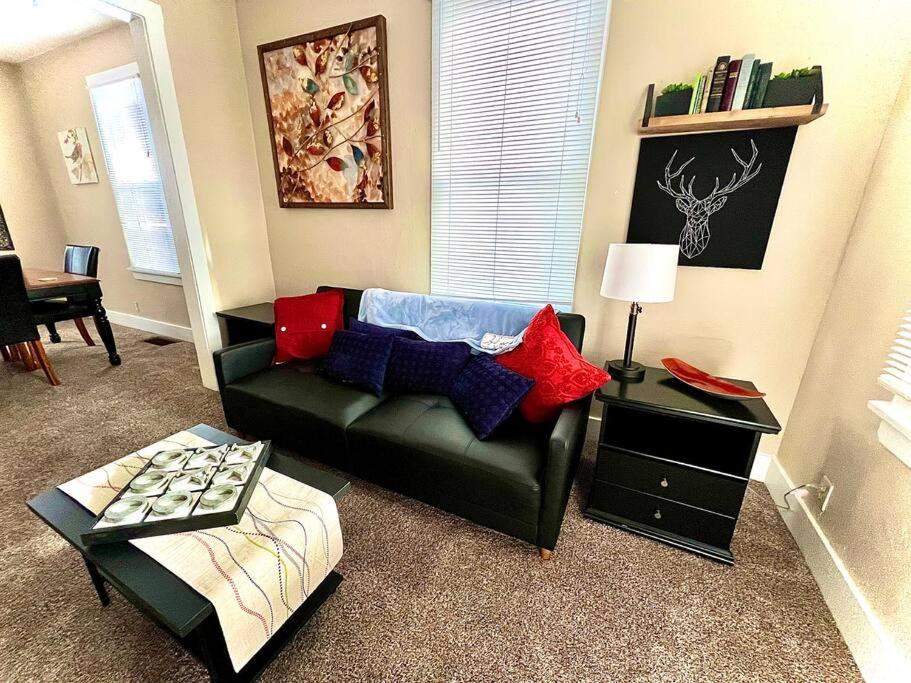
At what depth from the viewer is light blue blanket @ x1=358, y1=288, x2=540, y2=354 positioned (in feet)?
7.00

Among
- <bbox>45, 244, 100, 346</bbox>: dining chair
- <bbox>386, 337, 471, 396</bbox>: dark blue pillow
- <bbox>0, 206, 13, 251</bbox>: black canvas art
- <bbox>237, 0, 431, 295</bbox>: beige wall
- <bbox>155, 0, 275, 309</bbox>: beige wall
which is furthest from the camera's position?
<bbox>0, 206, 13, 251</bbox>: black canvas art

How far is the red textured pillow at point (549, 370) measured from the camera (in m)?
1.64

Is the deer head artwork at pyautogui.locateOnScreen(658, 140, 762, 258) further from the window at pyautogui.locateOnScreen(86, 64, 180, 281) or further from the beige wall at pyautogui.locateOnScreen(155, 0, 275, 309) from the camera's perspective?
the window at pyautogui.locateOnScreen(86, 64, 180, 281)

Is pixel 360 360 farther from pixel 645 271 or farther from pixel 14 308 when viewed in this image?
pixel 14 308

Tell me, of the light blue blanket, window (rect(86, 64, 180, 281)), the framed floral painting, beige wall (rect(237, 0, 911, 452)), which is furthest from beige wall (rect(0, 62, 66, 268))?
the light blue blanket

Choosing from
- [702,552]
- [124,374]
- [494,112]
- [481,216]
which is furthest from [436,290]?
[124,374]

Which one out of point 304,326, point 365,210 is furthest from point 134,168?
point 304,326

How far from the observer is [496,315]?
7.25 feet

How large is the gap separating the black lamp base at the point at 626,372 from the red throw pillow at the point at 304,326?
5.64ft

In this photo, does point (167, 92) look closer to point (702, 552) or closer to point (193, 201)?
point (193, 201)

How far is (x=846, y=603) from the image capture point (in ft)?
4.22

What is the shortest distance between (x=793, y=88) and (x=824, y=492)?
1.68 metres

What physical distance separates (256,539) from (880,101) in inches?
109

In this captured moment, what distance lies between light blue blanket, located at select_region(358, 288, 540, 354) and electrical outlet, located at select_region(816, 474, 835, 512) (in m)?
1.41
